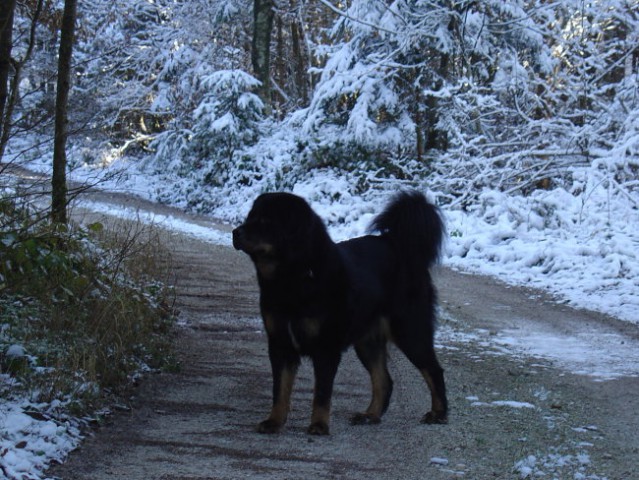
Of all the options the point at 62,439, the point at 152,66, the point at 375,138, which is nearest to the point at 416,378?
the point at 62,439

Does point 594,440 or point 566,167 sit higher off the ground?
point 566,167

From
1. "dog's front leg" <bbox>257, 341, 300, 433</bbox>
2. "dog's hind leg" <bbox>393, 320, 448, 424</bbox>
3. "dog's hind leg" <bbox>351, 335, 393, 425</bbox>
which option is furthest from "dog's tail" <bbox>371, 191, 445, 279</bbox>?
"dog's front leg" <bbox>257, 341, 300, 433</bbox>

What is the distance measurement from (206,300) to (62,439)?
5.31 metres

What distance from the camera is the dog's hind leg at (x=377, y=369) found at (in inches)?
217

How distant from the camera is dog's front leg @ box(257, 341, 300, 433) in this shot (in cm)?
505

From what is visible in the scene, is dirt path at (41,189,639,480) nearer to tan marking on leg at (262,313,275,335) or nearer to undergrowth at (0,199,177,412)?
undergrowth at (0,199,177,412)

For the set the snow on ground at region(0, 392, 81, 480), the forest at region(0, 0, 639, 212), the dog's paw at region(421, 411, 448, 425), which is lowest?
the snow on ground at region(0, 392, 81, 480)

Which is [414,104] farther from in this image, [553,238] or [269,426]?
[269,426]

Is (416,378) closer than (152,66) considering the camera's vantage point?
Yes

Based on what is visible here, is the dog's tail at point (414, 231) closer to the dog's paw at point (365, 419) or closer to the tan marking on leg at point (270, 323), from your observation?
the dog's paw at point (365, 419)

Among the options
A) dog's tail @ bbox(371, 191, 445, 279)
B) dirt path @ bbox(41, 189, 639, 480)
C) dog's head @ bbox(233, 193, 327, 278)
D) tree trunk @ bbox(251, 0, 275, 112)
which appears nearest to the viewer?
dirt path @ bbox(41, 189, 639, 480)

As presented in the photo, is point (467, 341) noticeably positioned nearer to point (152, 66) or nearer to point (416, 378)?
point (416, 378)

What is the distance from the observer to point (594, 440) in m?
5.05

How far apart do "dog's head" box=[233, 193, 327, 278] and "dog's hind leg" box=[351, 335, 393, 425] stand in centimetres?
98
